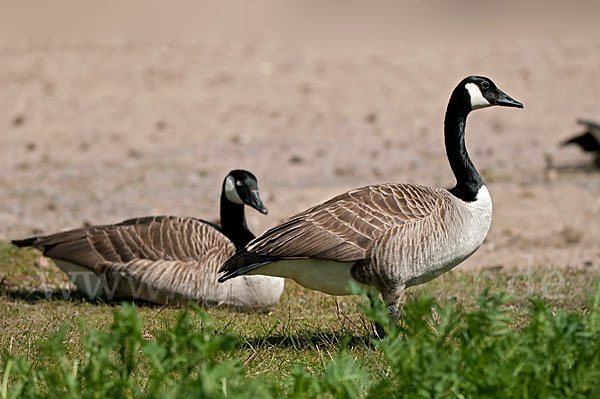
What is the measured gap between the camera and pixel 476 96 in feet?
20.7

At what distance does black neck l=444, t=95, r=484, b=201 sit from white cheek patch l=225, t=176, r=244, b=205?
1.89 metres

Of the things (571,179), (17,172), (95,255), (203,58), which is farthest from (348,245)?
(203,58)

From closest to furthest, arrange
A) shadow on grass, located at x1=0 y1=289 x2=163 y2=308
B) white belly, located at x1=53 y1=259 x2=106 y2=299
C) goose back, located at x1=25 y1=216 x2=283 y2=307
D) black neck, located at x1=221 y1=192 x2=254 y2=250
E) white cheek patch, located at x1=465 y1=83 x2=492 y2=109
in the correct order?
1. white cheek patch, located at x1=465 y1=83 x2=492 y2=109
2. goose back, located at x1=25 y1=216 x2=283 y2=307
3. shadow on grass, located at x1=0 y1=289 x2=163 y2=308
4. white belly, located at x1=53 y1=259 x2=106 y2=299
5. black neck, located at x1=221 y1=192 x2=254 y2=250

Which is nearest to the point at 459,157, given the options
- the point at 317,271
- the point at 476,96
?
the point at 476,96

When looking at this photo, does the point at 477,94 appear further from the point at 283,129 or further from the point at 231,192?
the point at 283,129

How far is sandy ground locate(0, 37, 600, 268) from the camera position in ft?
35.5

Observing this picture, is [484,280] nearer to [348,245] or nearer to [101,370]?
[348,245]

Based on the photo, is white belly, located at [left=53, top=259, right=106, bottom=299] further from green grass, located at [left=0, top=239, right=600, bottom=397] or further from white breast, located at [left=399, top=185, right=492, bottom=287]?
white breast, located at [left=399, top=185, right=492, bottom=287]

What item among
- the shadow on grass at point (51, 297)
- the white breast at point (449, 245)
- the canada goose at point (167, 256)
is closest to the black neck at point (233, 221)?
the canada goose at point (167, 256)

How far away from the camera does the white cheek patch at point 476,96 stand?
6.30 metres

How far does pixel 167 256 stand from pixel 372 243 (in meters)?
2.21

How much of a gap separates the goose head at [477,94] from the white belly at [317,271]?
1738 mm

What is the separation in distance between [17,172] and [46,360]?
8.98m

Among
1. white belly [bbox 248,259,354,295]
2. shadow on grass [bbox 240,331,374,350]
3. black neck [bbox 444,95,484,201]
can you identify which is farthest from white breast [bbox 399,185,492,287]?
shadow on grass [bbox 240,331,374,350]
